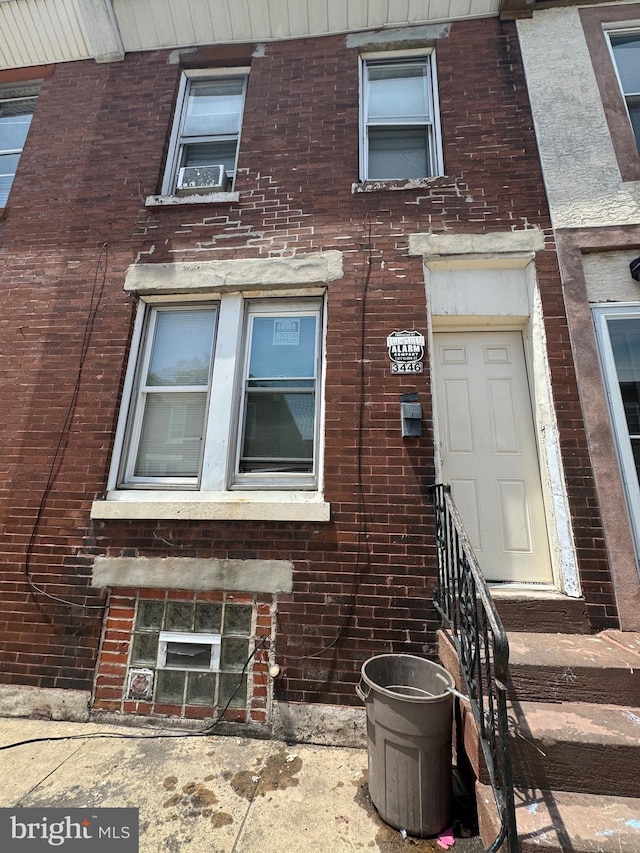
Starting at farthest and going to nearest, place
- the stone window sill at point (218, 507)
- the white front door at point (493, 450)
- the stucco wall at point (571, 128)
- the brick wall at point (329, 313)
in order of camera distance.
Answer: the stucco wall at point (571, 128), the white front door at point (493, 450), the stone window sill at point (218, 507), the brick wall at point (329, 313)

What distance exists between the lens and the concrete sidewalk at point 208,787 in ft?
7.52

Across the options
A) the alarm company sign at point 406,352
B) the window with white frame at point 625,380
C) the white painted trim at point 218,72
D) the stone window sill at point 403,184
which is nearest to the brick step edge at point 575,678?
the window with white frame at point 625,380

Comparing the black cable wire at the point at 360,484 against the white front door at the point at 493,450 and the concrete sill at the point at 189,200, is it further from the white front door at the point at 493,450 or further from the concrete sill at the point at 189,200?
the concrete sill at the point at 189,200

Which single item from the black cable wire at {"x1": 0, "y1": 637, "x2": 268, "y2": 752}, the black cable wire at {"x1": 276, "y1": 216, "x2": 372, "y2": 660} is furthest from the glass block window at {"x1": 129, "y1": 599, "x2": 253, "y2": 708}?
the black cable wire at {"x1": 276, "y1": 216, "x2": 372, "y2": 660}

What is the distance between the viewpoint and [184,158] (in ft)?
17.2

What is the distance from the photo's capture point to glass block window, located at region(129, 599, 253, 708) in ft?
11.3

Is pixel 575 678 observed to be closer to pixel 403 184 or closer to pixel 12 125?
pixel 403 184

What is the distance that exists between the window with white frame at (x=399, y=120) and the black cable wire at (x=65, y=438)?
10.0 ft

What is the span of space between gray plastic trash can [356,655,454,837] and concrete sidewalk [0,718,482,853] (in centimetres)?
10

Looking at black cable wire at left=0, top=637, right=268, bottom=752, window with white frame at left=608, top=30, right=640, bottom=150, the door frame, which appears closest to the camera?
black cable wire at left=0, top=637, right=268, bottom=752

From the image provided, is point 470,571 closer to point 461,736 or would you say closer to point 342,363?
point 461,736

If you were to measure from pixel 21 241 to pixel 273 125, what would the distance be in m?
3.13

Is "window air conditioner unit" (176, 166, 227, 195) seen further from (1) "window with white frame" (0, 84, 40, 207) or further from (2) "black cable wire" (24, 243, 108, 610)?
(1) "window with white frame" (0, 84, 40, 207)

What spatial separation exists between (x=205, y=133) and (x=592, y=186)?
4.35 m
